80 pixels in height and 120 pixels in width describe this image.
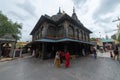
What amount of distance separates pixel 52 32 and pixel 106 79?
13910 mm

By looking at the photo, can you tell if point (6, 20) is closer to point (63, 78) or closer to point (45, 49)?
point (45, 49)

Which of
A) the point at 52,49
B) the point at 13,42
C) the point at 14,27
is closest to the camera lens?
the point at 52,49

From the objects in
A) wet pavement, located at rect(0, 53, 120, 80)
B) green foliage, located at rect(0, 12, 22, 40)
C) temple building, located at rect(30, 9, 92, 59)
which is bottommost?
wet pavement, located at rect(0, 53, 120, 80)

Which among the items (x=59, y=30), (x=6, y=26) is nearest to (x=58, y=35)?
(x=59, y=30)

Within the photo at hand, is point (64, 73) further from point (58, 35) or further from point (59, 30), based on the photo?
point (59, 30)

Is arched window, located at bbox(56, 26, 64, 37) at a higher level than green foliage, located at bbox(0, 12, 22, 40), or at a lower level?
lower

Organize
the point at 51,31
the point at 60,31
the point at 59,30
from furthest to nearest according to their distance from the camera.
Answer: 1. the point at 59,30
2. the point at 51,31
3. the point at 60,31

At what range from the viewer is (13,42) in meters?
20.7

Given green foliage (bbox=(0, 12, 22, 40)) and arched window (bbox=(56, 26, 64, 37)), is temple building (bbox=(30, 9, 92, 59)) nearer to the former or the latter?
arched window (bbox=(56, 26, 64, 37))

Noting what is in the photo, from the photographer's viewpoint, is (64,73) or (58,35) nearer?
(64,73)

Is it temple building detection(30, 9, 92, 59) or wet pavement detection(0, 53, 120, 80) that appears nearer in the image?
wet pavement detection(0, 53, 120, 80)

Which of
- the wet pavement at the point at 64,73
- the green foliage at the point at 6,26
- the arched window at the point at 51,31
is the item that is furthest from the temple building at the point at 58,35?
the green foliage at the point at 6,26

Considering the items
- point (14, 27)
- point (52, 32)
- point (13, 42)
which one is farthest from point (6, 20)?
point (52, 32)

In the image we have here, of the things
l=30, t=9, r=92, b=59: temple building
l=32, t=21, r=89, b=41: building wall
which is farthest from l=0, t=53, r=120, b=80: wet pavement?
l=32, t=21, r=89, b=41: building wall
